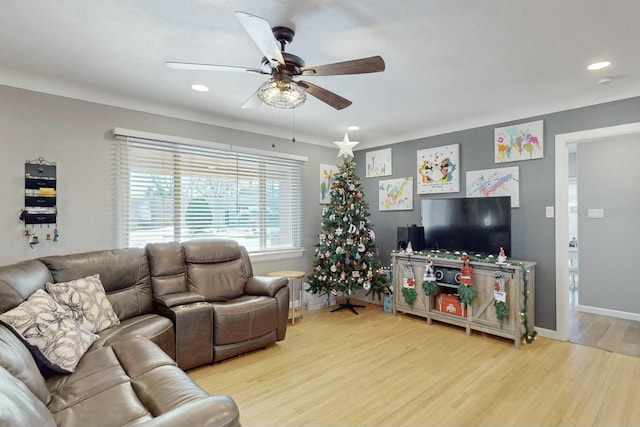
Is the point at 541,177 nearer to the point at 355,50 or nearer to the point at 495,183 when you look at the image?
the point at 495,183

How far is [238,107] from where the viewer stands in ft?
11.9

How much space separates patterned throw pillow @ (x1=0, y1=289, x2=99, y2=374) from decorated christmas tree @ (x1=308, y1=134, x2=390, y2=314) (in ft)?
9.42

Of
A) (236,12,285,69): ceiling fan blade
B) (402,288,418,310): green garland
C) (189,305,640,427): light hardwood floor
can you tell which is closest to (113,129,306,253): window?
(189,305,640,427): light hardwood floor

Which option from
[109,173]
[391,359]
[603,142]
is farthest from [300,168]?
[603,142]

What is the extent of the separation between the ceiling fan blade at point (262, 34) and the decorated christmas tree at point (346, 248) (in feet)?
8.27

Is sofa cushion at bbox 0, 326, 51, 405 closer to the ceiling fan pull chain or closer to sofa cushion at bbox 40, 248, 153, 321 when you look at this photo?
sofa cushion at bbox 40, 248, 153, 321

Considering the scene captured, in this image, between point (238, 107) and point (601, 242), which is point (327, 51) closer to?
point (238, 107)

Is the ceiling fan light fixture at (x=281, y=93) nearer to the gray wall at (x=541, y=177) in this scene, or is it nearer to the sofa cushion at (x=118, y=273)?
the sofa cushion at (x=118, y=273)

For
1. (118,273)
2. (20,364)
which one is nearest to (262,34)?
(20,364)

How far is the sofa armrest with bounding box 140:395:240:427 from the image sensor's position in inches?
42.4

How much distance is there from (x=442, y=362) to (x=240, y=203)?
2.90 m

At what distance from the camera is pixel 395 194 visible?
4957mm

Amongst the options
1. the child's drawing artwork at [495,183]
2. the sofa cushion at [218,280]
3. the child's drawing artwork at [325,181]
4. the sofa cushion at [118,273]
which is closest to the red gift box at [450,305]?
the child's drawing artwork at [495,183]

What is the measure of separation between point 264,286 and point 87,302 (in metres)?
1.51
